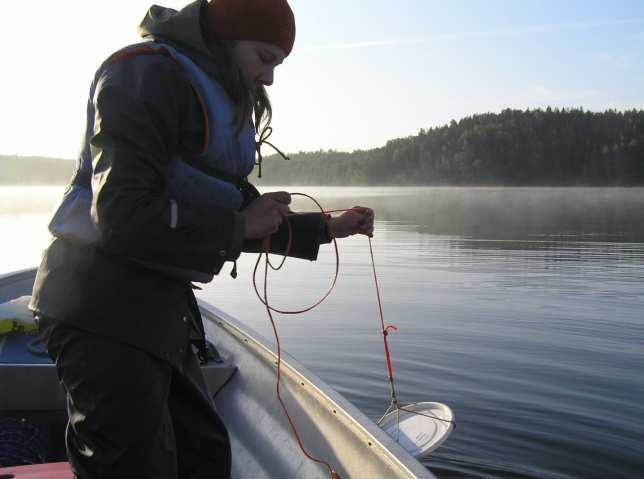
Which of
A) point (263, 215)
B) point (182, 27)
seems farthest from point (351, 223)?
point (182, 27)

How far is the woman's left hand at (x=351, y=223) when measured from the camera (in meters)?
2.47

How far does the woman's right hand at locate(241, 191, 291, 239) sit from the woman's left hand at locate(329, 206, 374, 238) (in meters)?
0.55

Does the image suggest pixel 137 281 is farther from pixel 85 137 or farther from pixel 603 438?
pixel 603 438

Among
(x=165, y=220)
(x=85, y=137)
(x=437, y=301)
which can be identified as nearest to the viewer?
(x=165, y=220)

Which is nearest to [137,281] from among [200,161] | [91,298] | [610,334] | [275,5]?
[91,298]

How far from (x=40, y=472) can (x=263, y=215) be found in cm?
139

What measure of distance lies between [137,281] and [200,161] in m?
0.35

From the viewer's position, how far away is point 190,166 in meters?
1.80

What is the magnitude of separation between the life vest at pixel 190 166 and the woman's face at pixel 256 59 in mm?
110

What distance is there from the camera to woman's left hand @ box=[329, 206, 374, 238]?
2474 mm

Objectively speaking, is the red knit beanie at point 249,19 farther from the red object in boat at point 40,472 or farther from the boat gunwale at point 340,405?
the red object in boat at point 40,472

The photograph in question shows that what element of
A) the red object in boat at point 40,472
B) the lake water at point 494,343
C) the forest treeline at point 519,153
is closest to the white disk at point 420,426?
the lake water at point 494,343

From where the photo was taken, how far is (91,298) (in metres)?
1.70

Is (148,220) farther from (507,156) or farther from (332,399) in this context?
(507,156)
